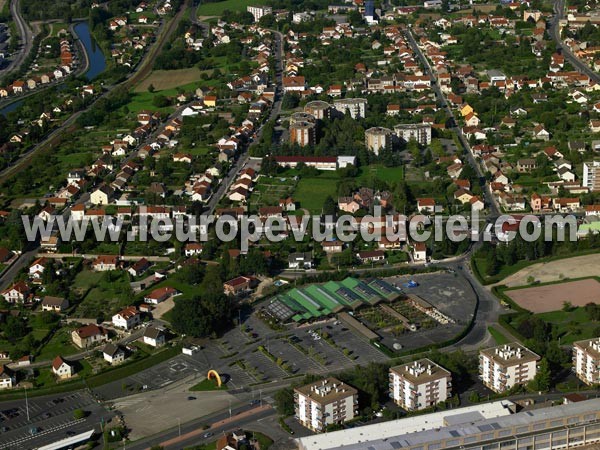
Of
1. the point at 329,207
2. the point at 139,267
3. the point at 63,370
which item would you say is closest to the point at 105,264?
the point at 139,267

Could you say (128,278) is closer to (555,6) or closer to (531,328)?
(531,328)

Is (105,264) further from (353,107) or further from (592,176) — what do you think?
(353,107)

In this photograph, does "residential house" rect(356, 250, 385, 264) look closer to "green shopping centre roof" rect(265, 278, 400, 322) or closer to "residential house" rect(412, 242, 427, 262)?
"residential house" rect(412, 242, 427, 262)

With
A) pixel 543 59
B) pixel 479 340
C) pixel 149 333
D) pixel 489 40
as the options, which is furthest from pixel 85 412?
pixel 489 40

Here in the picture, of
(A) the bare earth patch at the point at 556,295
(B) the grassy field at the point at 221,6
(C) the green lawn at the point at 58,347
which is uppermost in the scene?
(C) the green lawn at the point at 58,347

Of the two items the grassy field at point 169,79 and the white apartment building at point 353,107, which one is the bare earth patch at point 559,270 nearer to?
the white apartment building at point 353,107

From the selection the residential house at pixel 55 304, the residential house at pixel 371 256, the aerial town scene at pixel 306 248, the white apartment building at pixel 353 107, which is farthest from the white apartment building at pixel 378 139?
the residential house at pixel 55 304
